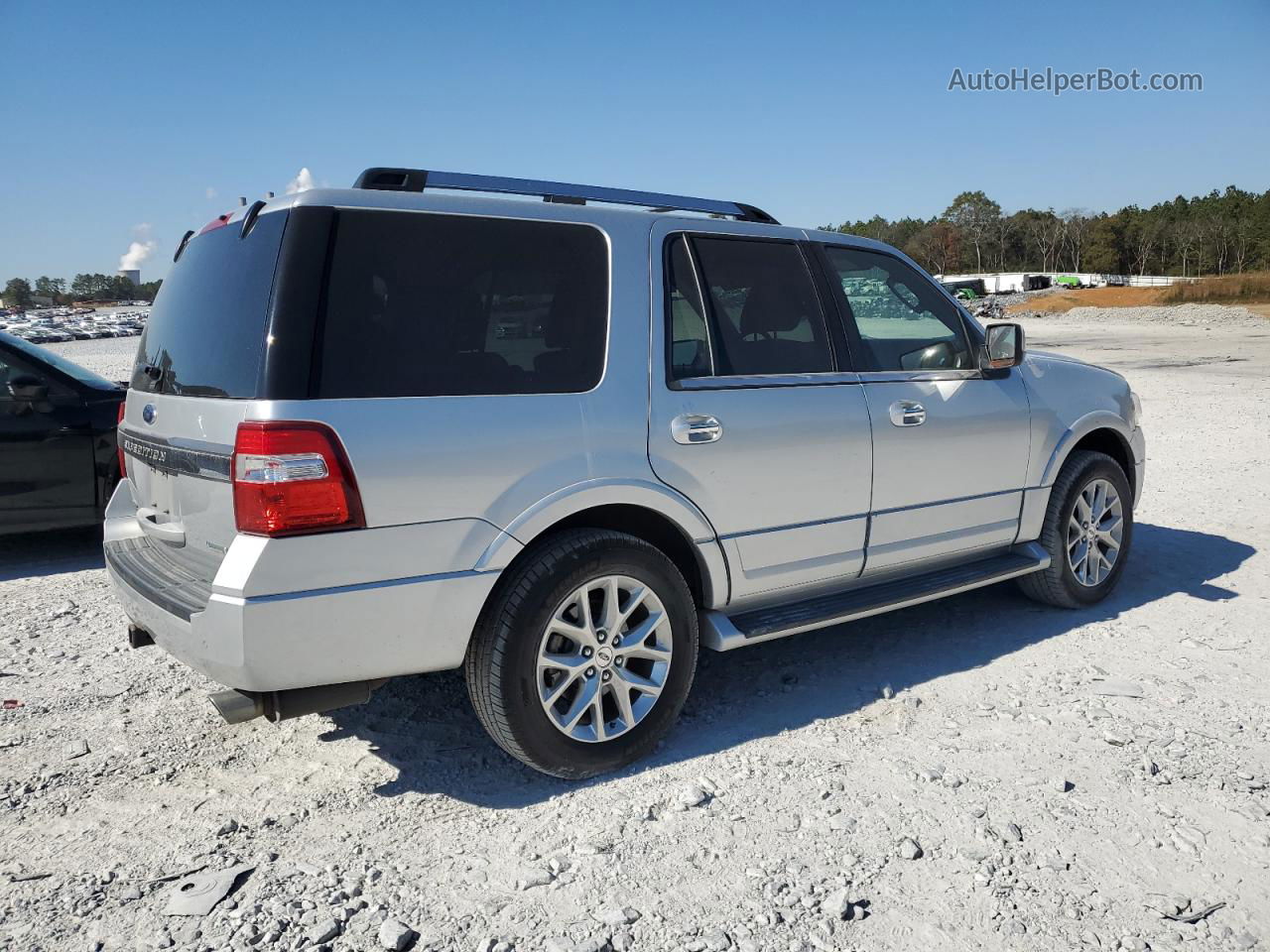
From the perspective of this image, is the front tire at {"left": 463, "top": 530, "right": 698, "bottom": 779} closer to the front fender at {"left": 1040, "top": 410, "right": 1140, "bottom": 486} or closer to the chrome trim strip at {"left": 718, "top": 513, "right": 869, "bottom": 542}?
the chrome trim strip at {"left": 718, "top": 513, "right": 869, "bottom": 542}

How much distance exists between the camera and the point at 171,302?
11.8ft

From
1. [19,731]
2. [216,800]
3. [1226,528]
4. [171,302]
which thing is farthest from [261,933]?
[1226,528]

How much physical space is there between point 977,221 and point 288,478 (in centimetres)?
15239

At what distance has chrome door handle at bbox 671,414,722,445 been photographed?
3.52m

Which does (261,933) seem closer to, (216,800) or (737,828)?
(216,800)

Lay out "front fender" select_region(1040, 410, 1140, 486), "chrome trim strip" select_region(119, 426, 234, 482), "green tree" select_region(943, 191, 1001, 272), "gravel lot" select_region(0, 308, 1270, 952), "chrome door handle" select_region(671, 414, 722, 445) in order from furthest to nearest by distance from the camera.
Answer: "green tree" select_region(943, 191, 1001, 272), "front fender" select_region(1040, 410, 1140, 486), "chrome door handle" select_region(671, 414, 722, 445), "chrome trim strip" select_region(119, 426, 234, 482), "gravel lot" select_region(0, 308, 1270, 952)

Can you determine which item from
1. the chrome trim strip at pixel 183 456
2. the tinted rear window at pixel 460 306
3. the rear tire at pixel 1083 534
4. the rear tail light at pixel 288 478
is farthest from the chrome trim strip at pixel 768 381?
the rear tire at pixel 1083 534

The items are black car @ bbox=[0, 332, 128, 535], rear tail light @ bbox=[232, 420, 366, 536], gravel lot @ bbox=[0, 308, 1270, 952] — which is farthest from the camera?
black car @ bbox=[0, 332, 128, 535]

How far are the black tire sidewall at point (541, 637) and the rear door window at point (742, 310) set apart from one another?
2.40 ft

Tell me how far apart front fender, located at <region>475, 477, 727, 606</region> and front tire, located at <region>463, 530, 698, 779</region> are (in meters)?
0.11

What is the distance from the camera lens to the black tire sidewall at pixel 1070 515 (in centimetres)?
501

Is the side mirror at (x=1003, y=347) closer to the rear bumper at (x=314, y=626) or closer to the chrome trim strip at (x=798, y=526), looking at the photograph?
the chrome trim strip at (x=798, y=526)

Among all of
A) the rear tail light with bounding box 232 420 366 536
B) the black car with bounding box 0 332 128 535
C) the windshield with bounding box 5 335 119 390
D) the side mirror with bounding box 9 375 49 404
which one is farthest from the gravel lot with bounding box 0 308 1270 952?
the windshield with bounding box 5 335 119 390

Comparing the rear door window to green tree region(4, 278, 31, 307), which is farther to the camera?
green tree region(4, 278, 31, 307)
